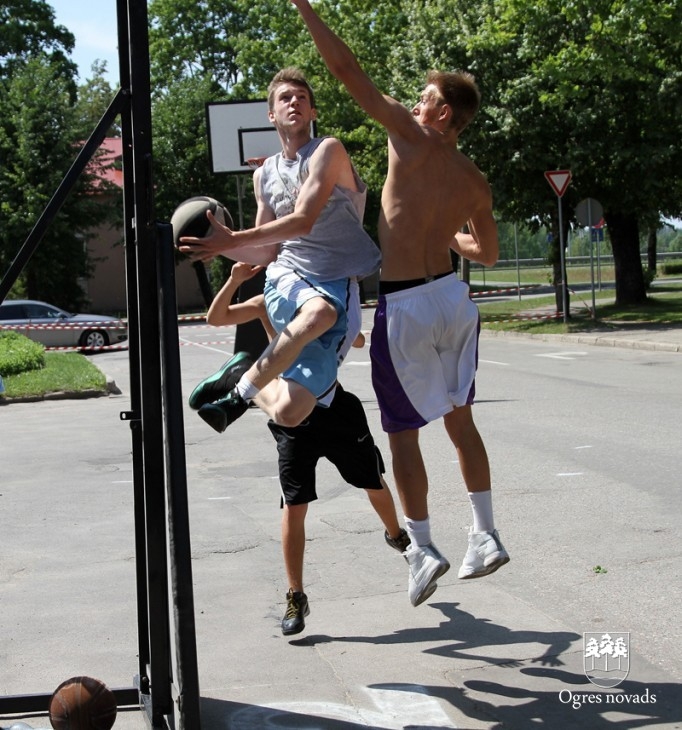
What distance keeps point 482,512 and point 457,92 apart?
1.82 meters

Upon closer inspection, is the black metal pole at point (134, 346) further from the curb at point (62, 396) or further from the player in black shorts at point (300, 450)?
the curb at point (62, 396)

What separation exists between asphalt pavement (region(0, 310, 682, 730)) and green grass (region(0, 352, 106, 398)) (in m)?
8.72

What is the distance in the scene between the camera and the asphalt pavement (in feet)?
13.1

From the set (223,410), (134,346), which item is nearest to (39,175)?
(223,410)

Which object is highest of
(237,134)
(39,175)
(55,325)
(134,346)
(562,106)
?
(39,175)

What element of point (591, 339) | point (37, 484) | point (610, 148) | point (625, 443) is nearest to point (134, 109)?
point (37, 484)

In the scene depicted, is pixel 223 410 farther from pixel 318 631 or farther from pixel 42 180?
pixel 42 180

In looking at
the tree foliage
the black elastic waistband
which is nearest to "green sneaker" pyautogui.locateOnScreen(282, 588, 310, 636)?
the black elastic waistband

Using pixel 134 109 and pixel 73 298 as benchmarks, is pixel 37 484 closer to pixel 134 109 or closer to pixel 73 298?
pixel 134 109

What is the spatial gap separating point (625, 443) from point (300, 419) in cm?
602

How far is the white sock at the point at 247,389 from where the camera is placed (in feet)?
15.3

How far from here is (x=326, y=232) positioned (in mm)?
4723

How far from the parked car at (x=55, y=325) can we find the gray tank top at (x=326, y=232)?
85.1 feet

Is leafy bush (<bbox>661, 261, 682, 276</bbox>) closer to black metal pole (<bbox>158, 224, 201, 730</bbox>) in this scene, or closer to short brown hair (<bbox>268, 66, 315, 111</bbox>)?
short brown hair (<bbox>268, 66, 315, 111</bbox>)
